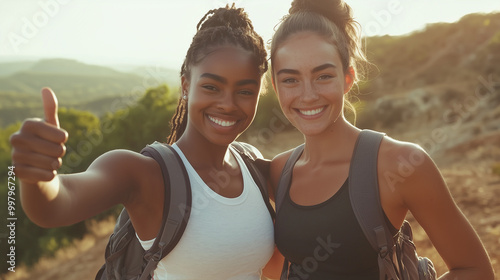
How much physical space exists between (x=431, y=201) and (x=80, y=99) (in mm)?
82411

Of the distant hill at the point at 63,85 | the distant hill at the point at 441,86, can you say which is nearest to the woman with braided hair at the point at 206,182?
the distant hill at the point at 441,86

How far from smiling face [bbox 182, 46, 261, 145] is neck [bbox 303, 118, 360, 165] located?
0.49 metres

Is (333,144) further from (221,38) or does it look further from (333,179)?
(221,38)

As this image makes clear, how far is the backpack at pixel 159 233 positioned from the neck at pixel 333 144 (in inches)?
36.7

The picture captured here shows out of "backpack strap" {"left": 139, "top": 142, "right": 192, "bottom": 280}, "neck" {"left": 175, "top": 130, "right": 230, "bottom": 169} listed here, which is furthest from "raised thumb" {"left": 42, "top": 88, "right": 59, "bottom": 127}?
"neck" {"left": 175, "top": 130, "right": 230, "bottom": 169}

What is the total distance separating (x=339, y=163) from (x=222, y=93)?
2.78ft

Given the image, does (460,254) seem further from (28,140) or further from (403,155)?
(28,140)

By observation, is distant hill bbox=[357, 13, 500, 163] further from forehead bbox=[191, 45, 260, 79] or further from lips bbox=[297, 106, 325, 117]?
forehead bbox=[191, 45, 260, 79]

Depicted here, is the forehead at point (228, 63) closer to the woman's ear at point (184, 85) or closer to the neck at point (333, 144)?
the woman's ear at point (184, 85)

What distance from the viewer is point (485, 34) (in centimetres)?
2914

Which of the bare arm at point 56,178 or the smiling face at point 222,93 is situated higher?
the smiling face at point 222,93

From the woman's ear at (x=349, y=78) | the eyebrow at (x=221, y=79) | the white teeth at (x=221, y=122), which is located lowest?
the white teeth at (x=221, y=122)

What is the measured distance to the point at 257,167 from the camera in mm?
3371

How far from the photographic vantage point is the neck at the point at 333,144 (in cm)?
295
